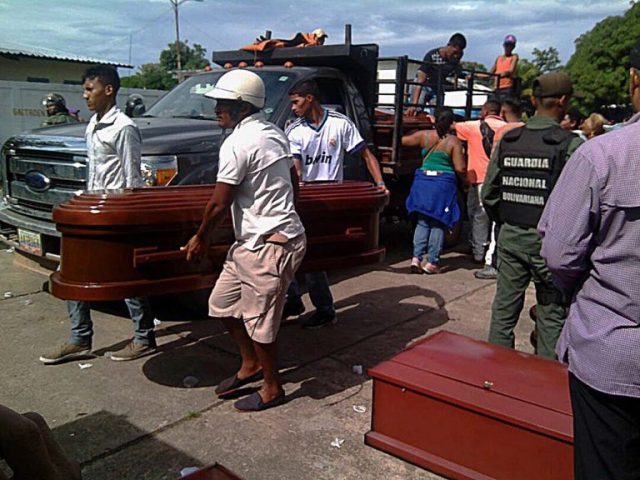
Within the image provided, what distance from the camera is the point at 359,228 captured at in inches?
169

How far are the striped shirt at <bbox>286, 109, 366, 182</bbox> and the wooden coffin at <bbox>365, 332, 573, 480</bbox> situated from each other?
208 centimetres

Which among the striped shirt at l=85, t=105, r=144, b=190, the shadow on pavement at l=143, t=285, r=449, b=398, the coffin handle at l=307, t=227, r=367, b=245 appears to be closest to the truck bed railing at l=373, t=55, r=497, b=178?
the shadow on pavement at l=143, t=285, r=449, b=398

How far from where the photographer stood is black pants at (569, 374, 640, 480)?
1.83 metres

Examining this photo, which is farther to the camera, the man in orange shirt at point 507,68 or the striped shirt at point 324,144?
the man in orange shirt at point 507,68

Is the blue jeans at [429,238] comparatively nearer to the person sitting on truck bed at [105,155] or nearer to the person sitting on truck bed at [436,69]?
the person sitting on truck bed at [436,69]

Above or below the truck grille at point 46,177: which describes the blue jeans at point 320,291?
below

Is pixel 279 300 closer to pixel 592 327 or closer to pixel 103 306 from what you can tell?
pixel 592 327

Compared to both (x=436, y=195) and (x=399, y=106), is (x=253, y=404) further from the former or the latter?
(x=399, y=106)

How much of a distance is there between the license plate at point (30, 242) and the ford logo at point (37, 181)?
377mm

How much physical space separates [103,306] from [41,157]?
139 centimetres

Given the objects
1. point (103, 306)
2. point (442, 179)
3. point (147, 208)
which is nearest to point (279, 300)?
point (147, 208)

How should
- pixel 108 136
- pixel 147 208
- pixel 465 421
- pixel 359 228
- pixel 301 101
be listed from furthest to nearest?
pixel 301 101 < pixel 359 228 < pixel 108 136 < pixel 147 208 < pixel 465 421

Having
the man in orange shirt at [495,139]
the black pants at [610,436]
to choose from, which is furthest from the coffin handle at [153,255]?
the man in orange shirt at [495,139]

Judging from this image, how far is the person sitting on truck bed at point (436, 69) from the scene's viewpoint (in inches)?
312
